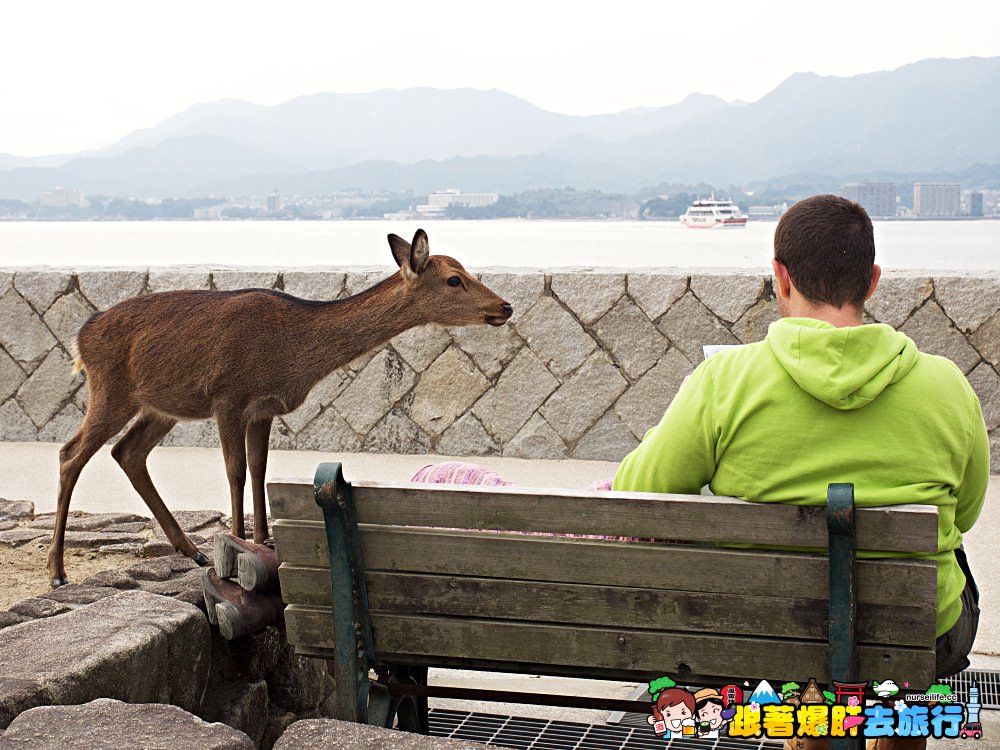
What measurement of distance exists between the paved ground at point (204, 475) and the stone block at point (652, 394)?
30 cm

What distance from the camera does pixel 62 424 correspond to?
7.57 metres

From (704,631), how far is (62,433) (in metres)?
6.15

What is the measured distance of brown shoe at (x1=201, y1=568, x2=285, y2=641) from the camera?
2.89 metres

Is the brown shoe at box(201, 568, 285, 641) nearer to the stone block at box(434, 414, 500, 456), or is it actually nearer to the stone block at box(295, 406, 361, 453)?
the stone block at box(434, 414, 500, 456)

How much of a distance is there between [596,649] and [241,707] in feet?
3.80

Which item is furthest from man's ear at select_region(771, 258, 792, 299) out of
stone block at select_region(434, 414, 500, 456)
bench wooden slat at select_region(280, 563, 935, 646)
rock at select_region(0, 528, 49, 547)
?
stone block at select_region(434, 414, 500, 456)

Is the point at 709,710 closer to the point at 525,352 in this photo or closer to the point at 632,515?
the point at 632,515

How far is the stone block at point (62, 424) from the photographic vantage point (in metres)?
7.55

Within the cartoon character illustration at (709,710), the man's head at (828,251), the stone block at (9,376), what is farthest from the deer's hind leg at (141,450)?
the stone block at (9,376)

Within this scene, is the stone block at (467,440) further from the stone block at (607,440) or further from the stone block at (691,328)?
the stone block at (691,328)

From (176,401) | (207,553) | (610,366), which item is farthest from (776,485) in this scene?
(610,366)

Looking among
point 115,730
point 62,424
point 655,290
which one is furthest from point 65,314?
point 115,730

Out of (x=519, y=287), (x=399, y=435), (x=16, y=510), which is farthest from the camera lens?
(x=399, y=435)

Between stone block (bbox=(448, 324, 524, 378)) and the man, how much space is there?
4.60 metres
